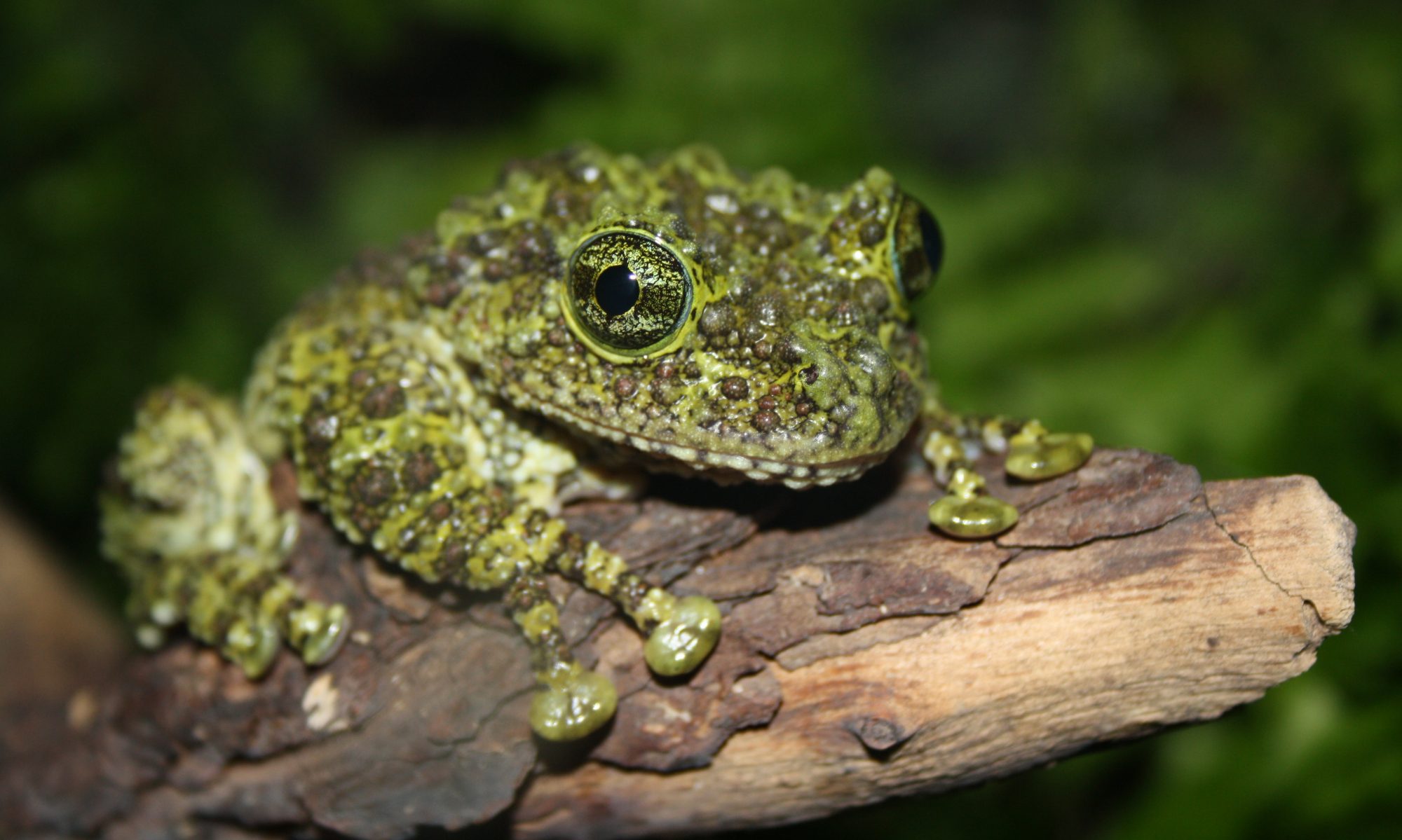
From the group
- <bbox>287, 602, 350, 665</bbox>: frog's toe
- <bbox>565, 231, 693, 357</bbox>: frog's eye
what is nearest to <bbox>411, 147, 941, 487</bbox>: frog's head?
<bbox>565, 231, 693, 357</bbox>: frog's eye

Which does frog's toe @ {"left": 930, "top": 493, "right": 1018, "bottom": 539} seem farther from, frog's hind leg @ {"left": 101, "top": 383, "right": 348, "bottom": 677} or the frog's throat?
frog's hind leg @ {"left": 101, "top": 383, "right": 348, "bottom": 677}

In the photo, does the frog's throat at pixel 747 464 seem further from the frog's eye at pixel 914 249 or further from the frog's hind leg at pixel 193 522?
the frog's hind leg at pixel 193 522

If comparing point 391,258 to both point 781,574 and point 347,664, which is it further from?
point 781,574

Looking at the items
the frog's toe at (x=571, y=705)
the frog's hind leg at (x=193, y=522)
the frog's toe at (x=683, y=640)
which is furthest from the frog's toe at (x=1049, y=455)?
the frog's hind leg at (x=193, y=522)

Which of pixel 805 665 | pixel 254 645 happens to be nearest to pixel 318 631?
pixel 254 645

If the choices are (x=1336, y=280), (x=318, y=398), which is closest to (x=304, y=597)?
(x=318, y=398)

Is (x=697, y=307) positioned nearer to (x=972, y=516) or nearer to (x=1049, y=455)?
(x=972, y=516)
